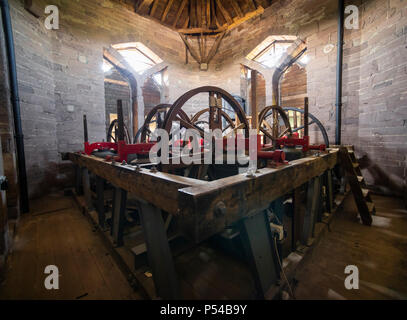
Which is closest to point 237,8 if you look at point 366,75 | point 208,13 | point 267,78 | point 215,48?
point 208,13

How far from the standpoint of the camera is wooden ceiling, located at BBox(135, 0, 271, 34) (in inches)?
271

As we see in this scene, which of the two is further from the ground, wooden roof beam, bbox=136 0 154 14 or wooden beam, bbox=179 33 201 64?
wooden roof beam, bbox=136 0 154 14

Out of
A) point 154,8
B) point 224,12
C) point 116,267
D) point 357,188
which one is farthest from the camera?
point 224,12

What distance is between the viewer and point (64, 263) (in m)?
1.98

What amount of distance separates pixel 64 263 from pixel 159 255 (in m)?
1.45

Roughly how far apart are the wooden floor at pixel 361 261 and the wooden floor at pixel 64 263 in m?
1.60

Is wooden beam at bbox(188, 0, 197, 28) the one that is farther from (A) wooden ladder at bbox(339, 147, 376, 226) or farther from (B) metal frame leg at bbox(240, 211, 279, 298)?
(B) metal frame leg at bbox(240, 211, 279, 298)

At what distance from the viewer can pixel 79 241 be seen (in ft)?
7.99

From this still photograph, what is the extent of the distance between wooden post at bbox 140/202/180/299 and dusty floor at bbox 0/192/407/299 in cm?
44

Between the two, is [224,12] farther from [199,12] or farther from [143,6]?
[143,6]

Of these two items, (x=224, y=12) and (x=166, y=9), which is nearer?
(x=166, y=9)

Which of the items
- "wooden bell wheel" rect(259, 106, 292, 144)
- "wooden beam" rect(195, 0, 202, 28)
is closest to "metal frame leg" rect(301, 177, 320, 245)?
"wooden bell wheel" rect(259, 106, 292, 144)

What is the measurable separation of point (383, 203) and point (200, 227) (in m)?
4.75

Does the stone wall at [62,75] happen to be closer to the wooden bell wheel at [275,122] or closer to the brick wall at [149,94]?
the wooden bell wheel at [275,122]
